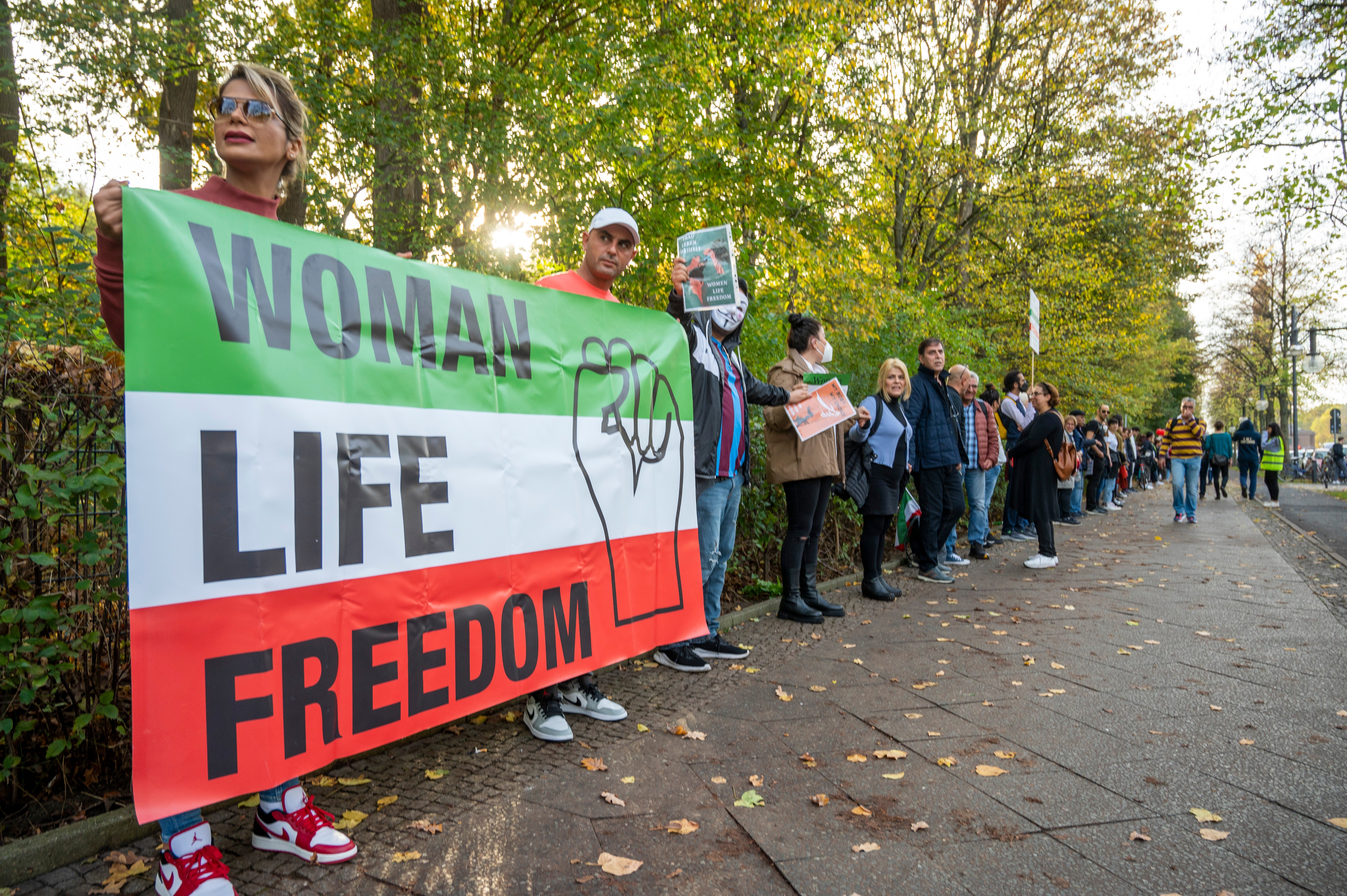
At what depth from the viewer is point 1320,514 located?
51.3ft

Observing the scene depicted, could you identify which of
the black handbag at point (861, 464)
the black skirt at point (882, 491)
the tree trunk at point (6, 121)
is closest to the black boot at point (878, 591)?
Result: the black skirt at point (882, 491)

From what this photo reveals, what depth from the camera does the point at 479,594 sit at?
2.93m

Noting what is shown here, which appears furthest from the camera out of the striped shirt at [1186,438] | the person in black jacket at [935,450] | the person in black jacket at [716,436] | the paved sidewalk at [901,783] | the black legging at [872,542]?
the striped shirt at [1186,438]

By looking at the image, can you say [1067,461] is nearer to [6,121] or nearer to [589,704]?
[589,704]

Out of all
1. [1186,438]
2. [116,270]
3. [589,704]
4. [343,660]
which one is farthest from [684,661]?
[1186,438]

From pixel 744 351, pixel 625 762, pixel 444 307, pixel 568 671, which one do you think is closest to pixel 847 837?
pixel 625 762

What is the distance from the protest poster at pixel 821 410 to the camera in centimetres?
499

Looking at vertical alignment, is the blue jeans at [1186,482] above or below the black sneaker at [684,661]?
above

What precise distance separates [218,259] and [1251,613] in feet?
23.4

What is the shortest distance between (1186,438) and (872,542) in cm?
913

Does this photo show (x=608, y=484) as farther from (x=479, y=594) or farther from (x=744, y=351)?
(x=744, y=351)

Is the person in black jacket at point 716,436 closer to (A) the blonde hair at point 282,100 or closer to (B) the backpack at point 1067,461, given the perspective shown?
(A) the blonde hair at point 282,100

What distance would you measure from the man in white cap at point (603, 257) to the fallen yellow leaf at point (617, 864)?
2320mm

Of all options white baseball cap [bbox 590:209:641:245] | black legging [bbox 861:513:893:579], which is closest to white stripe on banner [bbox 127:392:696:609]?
white baseball cap [bbox 590:209:641:245]
